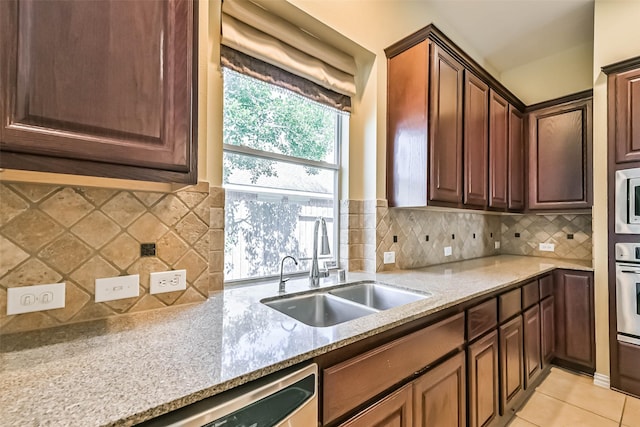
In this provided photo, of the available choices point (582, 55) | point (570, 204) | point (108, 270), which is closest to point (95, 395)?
point (108, 270)

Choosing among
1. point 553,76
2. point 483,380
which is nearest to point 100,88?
point 483,380

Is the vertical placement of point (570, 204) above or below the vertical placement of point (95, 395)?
above

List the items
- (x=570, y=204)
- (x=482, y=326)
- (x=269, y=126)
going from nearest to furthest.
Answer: (x=482, y=326) → (x=269, y=126) → (x=570, y=204)

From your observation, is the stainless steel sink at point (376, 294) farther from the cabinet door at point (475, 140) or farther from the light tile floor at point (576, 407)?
the light tile floor at point (576, 407)

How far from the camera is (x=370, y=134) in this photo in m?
2.11

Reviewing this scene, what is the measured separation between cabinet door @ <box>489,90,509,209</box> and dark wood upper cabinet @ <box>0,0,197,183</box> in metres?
2.45

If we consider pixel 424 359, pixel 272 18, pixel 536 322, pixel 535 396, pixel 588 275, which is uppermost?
pixel 272 18

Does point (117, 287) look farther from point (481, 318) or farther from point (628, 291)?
point (628, 291)

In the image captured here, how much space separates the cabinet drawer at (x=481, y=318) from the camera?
1.50m

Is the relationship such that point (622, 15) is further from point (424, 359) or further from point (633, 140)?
point (424, 359)

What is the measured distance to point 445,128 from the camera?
6.59 feet

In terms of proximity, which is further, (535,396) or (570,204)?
(570,204)

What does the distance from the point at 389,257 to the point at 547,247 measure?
218 centimetres

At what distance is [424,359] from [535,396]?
1641 mm
